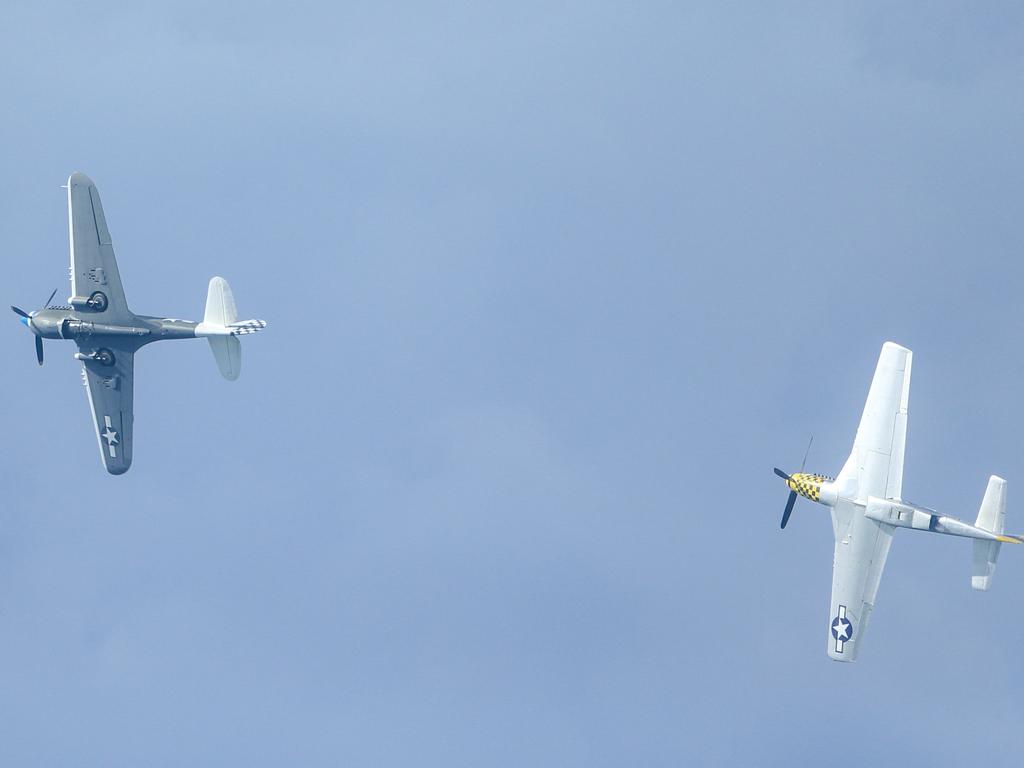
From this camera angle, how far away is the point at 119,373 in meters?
109

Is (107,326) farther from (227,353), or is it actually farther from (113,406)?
(227,353)

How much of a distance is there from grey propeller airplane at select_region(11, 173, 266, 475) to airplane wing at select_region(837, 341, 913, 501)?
3804 centimetres

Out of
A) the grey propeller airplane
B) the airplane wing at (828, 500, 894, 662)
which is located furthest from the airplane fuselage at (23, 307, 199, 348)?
the airplane wing at (828, 500, 894, 662)

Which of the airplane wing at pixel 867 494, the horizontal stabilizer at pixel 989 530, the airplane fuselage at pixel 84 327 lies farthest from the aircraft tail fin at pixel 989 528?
the airplane fuselage at pixel 84 327

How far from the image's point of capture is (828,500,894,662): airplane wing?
102 metres

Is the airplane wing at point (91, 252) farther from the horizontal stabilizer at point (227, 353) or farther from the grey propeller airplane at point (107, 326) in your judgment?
the horizontal stabilizer at point (227, 353)

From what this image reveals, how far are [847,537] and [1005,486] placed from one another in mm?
10458

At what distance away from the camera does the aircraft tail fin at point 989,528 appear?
9800 centimetres

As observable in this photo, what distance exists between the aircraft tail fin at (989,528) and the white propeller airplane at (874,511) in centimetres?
6

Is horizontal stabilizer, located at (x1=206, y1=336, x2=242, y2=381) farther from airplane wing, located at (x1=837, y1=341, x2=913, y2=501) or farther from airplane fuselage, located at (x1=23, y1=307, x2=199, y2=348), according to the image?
airplane wing, located at (x1=837, y1=341, x2=913, y2=501)

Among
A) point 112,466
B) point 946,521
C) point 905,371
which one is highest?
point 905,371

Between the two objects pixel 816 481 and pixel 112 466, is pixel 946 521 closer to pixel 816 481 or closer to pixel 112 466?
pixel 816 481

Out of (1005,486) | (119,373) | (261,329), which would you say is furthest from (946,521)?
(119,373)

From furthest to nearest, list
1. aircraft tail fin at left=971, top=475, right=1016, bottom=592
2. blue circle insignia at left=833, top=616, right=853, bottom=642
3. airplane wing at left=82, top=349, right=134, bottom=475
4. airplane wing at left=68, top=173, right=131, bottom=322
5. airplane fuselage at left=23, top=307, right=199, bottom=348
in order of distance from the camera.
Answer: airplane wing at left=82, top=349, right=134, bottom=475 < airplane fuselage at left=23, top=307, right=199, bottom=348 < airplane wing at left=68, top=173, right=131, bottom=322 < blue circle insignia at left=833, top=616, right=853, bottom=642 < aircraft tail fin at left=971, top=475, right=1016, bottom=592
